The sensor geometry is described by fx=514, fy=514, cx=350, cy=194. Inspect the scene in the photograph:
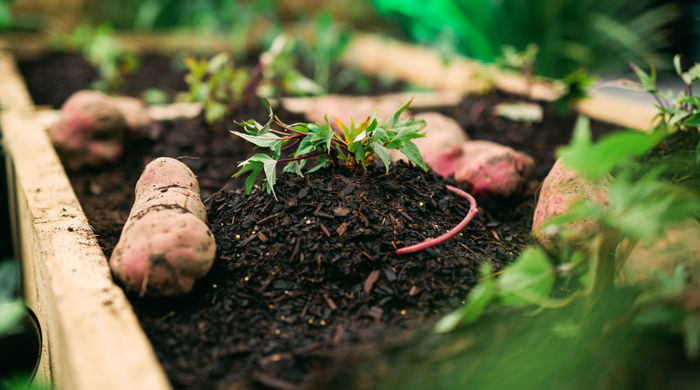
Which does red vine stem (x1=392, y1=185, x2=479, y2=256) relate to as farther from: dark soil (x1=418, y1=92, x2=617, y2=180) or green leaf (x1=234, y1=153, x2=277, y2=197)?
dark soil (x1=418, y1=92, x2=617, y2=180)

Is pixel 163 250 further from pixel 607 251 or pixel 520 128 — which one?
pixel 520 128

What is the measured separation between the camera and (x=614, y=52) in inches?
151

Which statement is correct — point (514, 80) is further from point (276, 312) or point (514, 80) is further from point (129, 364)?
point (129, 364)

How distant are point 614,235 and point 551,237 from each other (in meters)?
0.49

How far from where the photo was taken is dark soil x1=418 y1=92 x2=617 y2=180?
2.33 meters

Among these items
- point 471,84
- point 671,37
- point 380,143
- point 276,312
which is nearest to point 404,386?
point 276,312

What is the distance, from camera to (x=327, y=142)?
138cm

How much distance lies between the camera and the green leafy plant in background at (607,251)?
33.4 inches

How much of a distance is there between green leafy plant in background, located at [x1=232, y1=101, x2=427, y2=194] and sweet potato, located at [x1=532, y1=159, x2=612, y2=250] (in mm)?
394

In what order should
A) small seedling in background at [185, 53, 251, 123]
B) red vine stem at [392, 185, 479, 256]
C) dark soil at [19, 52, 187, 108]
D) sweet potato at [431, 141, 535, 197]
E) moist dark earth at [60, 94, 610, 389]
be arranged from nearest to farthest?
moist dark earth at [60, 94, 610, 389] → red vine stem at [392, 185, 479, 256] → sweet potato at [431, 141, 535, 197] → small seedling in background at [185, 53, 251, 123] → dark soil at [19, 52, 187, 108]

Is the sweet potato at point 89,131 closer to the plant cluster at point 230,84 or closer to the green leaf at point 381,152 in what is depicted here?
the plant cluster at point 230,84

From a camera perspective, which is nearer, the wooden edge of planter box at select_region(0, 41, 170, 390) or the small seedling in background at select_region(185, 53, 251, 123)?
the wooden edge of planter box at select_region(0, 41, 170, 390)

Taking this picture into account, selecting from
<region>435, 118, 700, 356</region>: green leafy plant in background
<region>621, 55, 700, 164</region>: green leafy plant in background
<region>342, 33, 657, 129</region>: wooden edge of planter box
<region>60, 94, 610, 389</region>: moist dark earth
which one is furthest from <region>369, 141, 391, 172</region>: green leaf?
<region>342, 33, 657, 129</region>: wooden edge of planter box

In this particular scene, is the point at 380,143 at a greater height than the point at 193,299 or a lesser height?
greater
